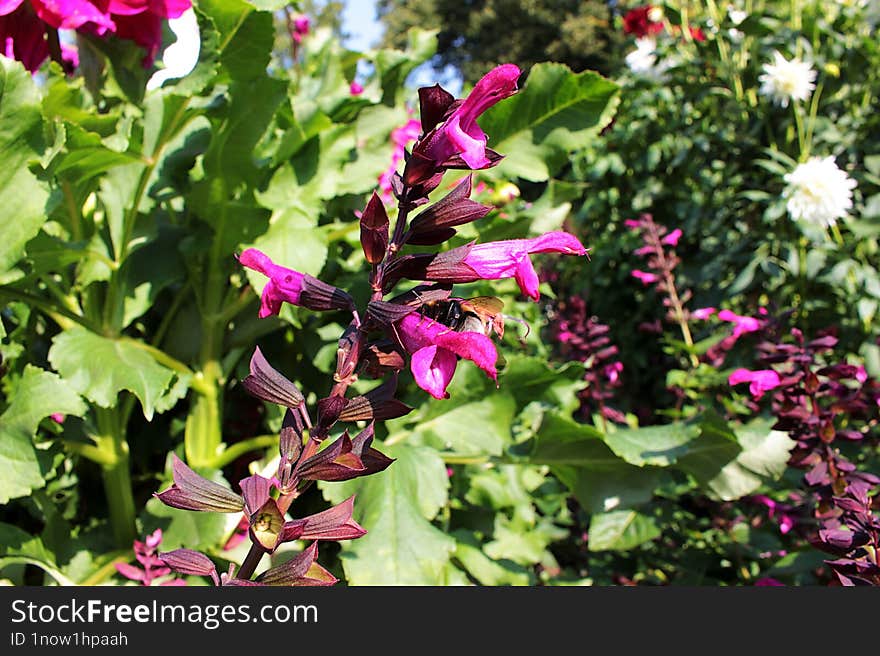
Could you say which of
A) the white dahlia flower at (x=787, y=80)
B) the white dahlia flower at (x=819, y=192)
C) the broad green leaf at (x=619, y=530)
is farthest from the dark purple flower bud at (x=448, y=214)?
the white dahlia flower at (x=787, y=80)

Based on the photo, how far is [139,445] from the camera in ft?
4.67

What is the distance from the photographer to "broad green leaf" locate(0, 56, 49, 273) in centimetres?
95

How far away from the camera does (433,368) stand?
571mm

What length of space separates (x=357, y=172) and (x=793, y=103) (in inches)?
63.9

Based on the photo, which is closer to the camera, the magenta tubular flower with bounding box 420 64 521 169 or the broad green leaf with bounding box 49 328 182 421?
the magenta tubular flower with bounding box 420 64 521 169

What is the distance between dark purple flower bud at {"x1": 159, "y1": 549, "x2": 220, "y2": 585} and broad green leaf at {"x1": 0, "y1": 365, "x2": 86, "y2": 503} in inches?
16.6

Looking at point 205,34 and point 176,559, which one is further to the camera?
point 205,34

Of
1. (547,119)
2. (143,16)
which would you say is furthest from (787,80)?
(143,16)

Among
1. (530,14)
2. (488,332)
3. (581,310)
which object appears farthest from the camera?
(530,14)

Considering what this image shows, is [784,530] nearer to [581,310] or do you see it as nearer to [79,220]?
[581,310]

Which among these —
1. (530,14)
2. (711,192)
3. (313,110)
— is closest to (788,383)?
(313,110)

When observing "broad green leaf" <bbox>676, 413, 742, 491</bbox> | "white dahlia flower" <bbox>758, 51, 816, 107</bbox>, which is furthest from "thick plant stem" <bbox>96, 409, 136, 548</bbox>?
"white dahlia flower" <bbox>758, 51, 816, 107</bbox>

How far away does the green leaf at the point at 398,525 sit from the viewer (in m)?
1.04

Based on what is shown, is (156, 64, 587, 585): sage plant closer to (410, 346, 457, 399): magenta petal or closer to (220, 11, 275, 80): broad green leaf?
(410, 346, 457, 399): magenta petal
